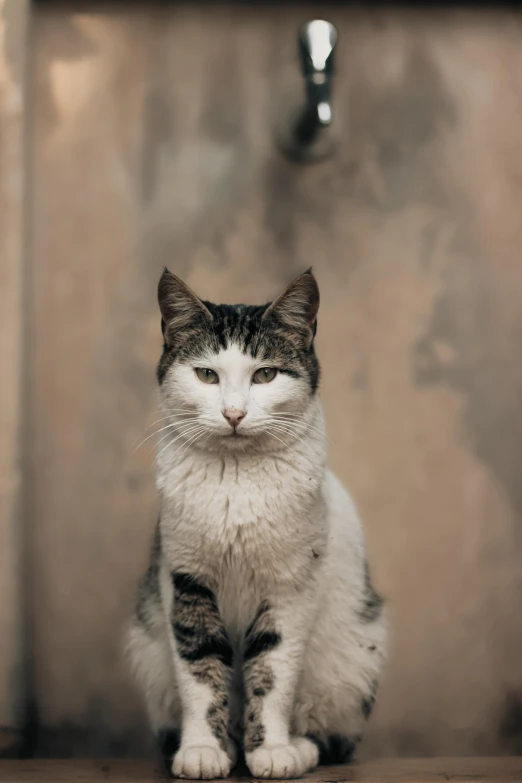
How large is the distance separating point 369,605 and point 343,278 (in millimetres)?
849

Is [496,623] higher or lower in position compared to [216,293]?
lower

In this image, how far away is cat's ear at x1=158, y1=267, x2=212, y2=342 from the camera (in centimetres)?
137

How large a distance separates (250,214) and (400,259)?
37cm

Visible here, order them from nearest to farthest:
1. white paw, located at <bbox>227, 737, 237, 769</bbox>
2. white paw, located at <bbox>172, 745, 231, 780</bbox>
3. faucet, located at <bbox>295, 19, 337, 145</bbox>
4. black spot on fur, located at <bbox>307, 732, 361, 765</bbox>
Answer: white paw, located at <bbox>172, 745, 231, 780</bbox> → white paw, located at <bbox>227, 737, 237, 769</bbox> → black spot on fur, located at <bbox>307, 732, 361, 765</bbox> → faucet, located at <bbox>295, 19, 337, 145</bbox>

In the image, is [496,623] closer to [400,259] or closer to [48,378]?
[400,259]

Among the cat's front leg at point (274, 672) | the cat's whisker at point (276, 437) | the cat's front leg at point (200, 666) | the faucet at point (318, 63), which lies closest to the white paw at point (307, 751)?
the cat's front leg at point (274, 672)

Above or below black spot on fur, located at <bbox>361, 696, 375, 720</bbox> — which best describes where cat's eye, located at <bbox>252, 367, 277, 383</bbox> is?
above

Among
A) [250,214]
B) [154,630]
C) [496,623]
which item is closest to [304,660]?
[154,630]

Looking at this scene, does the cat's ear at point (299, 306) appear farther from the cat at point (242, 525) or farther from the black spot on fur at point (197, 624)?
the black spot on fur at point (197, 624)

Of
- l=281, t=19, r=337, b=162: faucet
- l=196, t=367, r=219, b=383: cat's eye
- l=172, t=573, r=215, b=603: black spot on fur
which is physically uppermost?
l=281, t=19, r=337, b=162: faucet

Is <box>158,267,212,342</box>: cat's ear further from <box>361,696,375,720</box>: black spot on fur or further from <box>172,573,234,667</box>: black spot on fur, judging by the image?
<box>361,696,375,720</box>: black spot on fur

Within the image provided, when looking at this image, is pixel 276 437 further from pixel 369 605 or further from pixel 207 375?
pixel 369 605

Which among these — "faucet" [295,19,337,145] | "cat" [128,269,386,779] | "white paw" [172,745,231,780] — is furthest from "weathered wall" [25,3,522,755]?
"white paw" [172,745,231,780]

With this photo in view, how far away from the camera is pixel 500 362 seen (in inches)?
82.7
